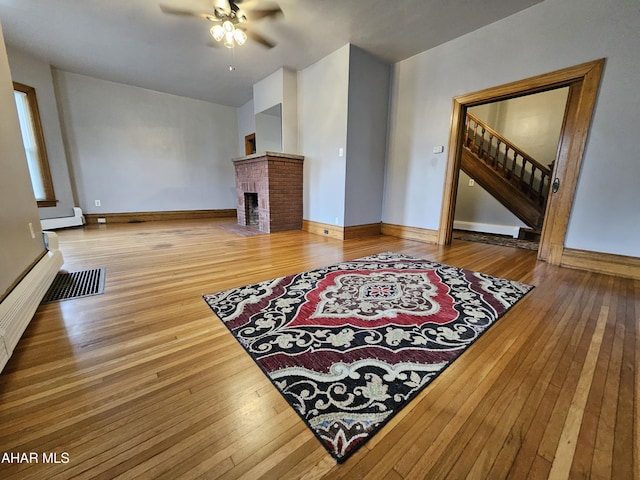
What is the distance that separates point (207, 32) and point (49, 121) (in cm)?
341

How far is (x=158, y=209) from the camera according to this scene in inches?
225

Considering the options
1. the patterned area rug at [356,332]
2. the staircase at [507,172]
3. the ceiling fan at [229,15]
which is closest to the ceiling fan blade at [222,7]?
the ceiling fan at [229,15]

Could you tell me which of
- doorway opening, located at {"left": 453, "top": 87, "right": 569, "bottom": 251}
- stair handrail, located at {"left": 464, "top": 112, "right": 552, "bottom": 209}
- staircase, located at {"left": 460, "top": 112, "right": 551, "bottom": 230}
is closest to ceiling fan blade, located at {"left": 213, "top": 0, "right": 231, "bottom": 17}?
stair handrail, located at {"left": 464, "top": 112, "right": 552, "bottom": 209}

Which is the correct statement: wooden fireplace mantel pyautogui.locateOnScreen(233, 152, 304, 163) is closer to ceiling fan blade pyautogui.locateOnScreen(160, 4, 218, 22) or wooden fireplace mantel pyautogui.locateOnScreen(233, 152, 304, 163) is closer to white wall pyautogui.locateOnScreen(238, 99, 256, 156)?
ceiling fan blade pyautogui.locateOnScreen(160, 4, 218, 22)

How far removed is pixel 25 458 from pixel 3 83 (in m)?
2.38

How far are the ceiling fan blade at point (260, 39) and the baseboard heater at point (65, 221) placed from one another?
4.40m

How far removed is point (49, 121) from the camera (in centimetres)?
423

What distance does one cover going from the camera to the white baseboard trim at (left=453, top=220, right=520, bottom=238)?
4.58 m

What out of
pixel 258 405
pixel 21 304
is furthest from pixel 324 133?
pixel 258 405

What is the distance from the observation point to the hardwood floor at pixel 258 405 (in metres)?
0.73

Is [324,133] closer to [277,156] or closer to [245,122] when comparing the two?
[277,156]

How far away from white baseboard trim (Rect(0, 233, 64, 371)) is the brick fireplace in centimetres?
278

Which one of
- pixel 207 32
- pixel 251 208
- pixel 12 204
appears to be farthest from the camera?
pixel 251 208

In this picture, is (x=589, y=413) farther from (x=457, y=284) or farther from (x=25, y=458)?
(x=25, y=458)
